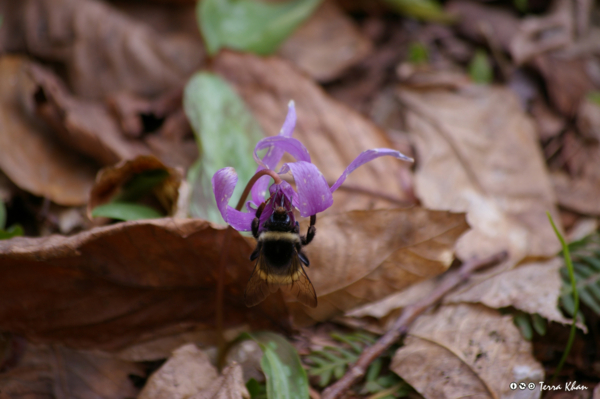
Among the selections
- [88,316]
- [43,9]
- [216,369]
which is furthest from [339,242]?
[43,9]

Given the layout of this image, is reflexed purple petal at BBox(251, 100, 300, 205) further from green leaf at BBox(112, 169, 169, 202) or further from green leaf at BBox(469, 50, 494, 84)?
green leaf at BBox(469, 50, 494, 84)

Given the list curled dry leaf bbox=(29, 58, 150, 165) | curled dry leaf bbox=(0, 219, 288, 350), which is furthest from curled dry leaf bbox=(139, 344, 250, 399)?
curled dry leaf bbox=(29, 58, 150, 165)

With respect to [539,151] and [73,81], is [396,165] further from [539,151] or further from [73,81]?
[73,81]

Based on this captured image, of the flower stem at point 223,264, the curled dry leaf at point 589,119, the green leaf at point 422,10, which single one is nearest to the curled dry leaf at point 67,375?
the flower stem at point 223,264

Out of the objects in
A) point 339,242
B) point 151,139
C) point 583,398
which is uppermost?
point 151,139

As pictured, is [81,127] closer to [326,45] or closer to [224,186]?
[224,186]
